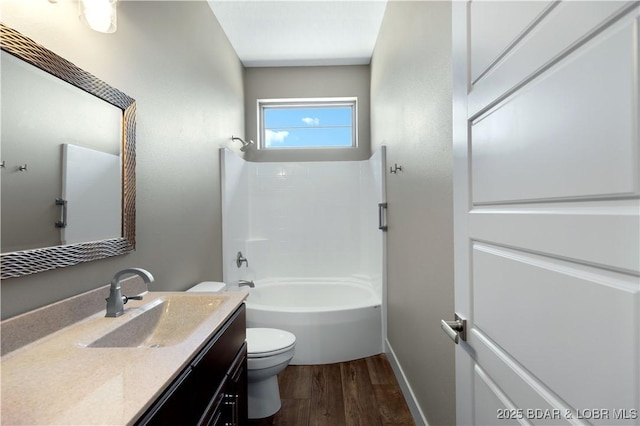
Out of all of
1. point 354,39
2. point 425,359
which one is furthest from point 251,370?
point 354,39

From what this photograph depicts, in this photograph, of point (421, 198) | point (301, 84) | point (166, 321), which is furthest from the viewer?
point (301, 84)

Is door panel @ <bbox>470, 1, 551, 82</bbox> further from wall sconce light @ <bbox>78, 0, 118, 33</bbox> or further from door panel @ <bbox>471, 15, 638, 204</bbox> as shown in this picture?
wall sconce light @ <bbox>78, 0, 118, 33</bbox>

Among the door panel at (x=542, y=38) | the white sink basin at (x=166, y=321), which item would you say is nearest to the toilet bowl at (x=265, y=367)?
the white sink basin at (x=166, y=321)

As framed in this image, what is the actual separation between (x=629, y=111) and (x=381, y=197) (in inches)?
89.2

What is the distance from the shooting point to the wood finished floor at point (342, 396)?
1.81m

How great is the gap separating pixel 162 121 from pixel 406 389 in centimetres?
219

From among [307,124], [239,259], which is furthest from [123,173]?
[307,124]

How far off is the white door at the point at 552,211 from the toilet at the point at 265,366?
45.9 inches

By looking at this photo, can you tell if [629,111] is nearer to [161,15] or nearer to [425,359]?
[425,359]

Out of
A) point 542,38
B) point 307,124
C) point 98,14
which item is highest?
point 307,124

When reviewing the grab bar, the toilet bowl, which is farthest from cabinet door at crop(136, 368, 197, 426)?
the grab bar

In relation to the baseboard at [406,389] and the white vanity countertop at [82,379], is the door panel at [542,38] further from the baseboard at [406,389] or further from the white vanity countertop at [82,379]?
the baseboard at [406,389]

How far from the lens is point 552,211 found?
1.76ft

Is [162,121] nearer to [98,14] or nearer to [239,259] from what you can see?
[98,14]
